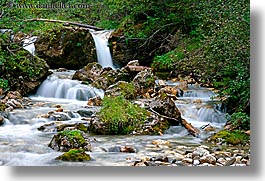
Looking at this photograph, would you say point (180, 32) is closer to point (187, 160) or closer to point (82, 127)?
point (82, 127)

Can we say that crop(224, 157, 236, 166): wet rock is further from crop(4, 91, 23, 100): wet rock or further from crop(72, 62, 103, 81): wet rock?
crop(72, 62, 103, 81): wet rock

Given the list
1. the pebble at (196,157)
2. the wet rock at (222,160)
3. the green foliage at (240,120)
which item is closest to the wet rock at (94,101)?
the pebble at (196,157)

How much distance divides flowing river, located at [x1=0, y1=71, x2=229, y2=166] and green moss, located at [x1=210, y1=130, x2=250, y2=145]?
0.13 meters

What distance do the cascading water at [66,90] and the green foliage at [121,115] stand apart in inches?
24.6

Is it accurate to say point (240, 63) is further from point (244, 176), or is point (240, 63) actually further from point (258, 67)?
point (244, 176)

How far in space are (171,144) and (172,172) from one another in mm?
542

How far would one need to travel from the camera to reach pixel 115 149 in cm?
388

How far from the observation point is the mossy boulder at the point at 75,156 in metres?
3.57

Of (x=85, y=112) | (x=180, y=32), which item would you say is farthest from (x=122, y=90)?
(x=180, y=32)

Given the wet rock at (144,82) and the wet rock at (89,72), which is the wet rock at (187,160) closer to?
the wet rock at (144,82)

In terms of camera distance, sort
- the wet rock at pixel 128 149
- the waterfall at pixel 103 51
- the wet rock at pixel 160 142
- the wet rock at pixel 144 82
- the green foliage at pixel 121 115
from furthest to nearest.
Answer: the waterfall at pixel 103 51
the wet rock at pixel 144 82
the green foliage at pixel 121 115
the wet rock at pixel 160 142
the wet rock at pixel 128 149

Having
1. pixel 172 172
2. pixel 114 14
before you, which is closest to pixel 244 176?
pixel 172 172

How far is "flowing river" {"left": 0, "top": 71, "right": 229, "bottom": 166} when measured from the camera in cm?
361

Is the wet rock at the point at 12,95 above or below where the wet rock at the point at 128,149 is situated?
above
